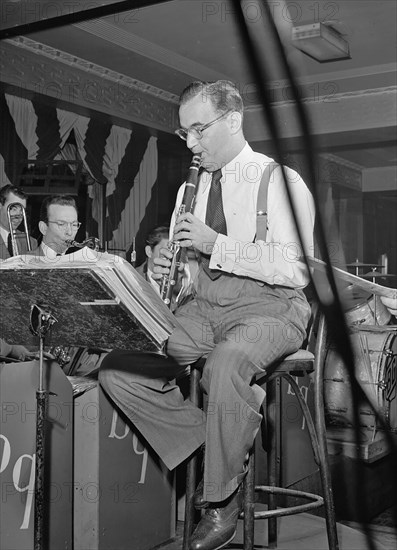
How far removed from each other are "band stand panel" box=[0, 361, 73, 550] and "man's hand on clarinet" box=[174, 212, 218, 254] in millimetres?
497

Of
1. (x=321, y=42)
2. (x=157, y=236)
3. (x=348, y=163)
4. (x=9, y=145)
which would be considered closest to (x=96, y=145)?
(x=9, y=145)

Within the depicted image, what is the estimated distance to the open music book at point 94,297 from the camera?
1.30 m

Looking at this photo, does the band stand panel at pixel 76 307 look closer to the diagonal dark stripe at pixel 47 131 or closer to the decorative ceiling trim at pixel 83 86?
the decorative ceiling trim at pixel 83 86

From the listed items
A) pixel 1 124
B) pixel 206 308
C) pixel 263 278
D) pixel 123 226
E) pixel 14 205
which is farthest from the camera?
pixel 123 226

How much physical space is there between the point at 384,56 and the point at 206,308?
18.7 feet

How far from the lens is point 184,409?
1.78 meters

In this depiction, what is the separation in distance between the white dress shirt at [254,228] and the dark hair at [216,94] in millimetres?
134

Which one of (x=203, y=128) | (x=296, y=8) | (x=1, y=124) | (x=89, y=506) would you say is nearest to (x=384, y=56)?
(x=296, y=8)

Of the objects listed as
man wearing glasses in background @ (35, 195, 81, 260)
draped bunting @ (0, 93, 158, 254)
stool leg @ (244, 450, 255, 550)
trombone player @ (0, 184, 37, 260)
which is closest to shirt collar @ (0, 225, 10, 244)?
trombone player @ (0, 184, 37, 260)

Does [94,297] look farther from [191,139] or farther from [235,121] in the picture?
[235,121]

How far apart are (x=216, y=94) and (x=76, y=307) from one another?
31.8 inches

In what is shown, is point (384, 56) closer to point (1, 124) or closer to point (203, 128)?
point (1, 124)

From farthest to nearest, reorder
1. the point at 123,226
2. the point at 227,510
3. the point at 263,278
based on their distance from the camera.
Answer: the point at 123,226 < the point at 263,278 < the point at 227,510

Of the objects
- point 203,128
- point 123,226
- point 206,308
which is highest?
point 123,226
